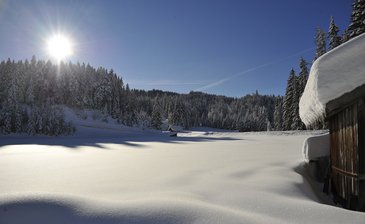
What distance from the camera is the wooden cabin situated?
5.53 meters

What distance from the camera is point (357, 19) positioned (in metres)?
25.5

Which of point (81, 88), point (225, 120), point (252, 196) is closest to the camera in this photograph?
Result: point (252, 196)

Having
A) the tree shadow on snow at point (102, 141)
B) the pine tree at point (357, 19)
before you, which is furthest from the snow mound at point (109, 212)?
the pine tree at point (357, 19)

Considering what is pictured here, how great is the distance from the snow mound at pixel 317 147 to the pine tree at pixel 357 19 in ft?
72.5

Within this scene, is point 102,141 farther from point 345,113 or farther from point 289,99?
point 289,99

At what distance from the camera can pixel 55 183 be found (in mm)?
5922

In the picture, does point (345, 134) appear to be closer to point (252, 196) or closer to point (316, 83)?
point (316, 83)

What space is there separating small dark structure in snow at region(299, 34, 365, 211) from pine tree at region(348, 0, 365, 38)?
22398 millimetres

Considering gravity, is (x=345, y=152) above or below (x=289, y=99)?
below

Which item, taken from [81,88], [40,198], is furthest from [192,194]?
[81,88]

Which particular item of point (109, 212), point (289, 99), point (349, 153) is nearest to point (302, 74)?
point (289, 99)

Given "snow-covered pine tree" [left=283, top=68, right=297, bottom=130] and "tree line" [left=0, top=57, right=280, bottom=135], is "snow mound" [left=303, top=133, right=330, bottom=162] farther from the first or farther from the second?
"tree line" [left=0, top=57, right=280, bottom=135]

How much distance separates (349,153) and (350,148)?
0.54 feet

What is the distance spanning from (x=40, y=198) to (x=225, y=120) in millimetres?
117647
